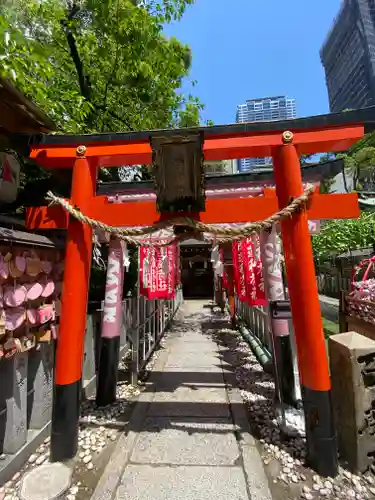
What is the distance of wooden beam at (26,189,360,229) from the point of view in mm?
3395

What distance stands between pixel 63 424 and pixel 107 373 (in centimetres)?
145

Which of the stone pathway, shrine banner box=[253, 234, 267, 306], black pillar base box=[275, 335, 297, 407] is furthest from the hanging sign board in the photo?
black pillar base box=[275, 335, 297, 407]

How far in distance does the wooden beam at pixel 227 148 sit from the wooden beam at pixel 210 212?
0.59 metres

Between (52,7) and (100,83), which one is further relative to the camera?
(100,83)

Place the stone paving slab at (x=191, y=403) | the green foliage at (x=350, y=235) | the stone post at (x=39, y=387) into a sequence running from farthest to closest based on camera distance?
the green foliage at (x=350, y=235), the stone paving slab at (x=191, y=403), the stone post at (x=39, y=387)

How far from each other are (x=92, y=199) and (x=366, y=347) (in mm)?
3692

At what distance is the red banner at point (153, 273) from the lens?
593 centimetres

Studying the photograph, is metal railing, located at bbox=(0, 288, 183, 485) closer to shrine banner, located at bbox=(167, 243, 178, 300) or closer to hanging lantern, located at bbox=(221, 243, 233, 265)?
shrine banner, located at bbox=(167, 243, 178, 300)

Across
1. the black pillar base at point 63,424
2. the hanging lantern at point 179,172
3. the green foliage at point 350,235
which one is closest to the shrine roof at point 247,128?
the hanging lantern at point 179,172

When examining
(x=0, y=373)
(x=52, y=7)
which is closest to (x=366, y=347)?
(x=0, y=373)

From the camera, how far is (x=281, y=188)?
345cm

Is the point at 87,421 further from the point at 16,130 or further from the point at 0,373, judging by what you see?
the point at 16,130

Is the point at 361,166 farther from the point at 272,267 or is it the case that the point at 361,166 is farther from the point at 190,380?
the point at 190,380

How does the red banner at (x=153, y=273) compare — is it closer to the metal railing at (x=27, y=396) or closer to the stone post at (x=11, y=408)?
the metal railing at (x=27, y=396)
